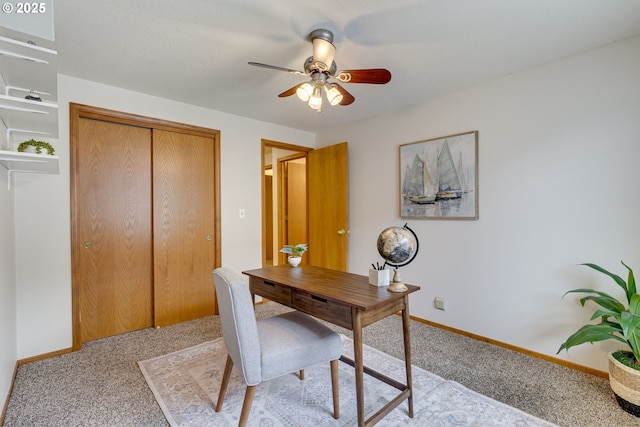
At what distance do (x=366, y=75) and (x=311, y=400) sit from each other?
6.60 feet

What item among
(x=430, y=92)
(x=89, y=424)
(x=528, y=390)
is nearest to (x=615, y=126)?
(x=430, y=92)

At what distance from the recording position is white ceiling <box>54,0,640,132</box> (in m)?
1.66

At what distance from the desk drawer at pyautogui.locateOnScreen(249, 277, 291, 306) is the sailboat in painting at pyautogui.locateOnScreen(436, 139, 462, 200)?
1876mm

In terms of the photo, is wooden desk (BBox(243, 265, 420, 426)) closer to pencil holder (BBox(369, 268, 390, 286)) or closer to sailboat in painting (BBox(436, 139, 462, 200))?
pencil holder (BBox(369, 268, 390, 286))

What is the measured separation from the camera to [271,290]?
194 cm

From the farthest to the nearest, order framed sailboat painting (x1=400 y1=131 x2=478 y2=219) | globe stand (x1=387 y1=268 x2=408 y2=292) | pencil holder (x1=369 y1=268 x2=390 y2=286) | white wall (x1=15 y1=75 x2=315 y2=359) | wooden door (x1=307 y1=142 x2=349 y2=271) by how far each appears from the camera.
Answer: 1. wooden door (x1=307 y1=142 x2=349 y2=271)
2. framed sailboat painting (x1=400 y1=131 x2=478 y2=219)
3. white wall (x1=15 y1=75 x2=315 y2=359)
4. pencil holder (x1=369 y1=268 x2=390 y2=286)
5. globe stand (x1=387 y1=268 x2=408 y2=292)

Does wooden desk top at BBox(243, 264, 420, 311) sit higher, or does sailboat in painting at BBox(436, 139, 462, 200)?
sailboat in painting at BBox(436, 139, 462, 200)

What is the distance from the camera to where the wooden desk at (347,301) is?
1.42 metres

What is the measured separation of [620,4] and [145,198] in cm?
374

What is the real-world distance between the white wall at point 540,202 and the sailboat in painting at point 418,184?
0.24 meters

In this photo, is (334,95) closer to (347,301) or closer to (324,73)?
(324,73)

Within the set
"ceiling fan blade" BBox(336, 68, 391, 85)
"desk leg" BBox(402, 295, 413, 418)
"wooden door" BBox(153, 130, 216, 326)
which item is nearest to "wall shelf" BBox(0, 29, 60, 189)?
"wooden door" BBox(153, 130, 216, 326)

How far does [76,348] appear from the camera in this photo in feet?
8.09

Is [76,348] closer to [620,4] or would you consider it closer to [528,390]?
[528,390]
